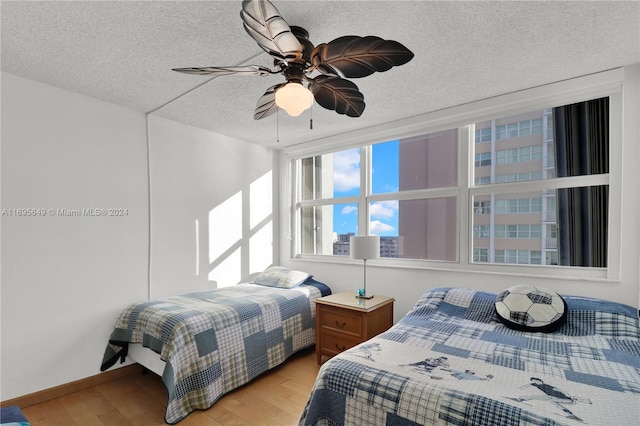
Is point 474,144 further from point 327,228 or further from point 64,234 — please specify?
point 64,234

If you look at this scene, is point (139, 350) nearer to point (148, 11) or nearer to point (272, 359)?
point (272, 359)

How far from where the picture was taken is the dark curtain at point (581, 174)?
2348mm

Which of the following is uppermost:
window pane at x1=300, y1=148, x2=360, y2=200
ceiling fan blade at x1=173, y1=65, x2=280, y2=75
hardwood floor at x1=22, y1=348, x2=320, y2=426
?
ceiling fan blade at x1=173, y1=65, x2=280, y2=75

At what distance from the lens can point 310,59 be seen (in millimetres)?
1604

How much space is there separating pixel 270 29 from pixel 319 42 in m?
0.66

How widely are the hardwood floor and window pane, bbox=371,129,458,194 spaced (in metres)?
2.09

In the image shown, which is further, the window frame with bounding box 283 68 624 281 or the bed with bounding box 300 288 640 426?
the window frame with bounding box 283 68 624 281

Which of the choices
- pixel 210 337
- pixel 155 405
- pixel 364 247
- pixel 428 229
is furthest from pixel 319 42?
pixel 155 405

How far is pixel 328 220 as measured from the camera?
400 cm

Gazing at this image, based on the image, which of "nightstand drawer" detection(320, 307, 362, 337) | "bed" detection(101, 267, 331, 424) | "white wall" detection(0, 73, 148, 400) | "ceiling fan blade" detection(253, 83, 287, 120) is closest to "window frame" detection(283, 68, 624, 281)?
"nightstand drawer" detection(320, 307, 362, 337)

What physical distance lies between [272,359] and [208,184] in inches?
77.0

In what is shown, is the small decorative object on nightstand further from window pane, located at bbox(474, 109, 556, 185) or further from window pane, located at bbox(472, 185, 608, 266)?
window pane, located at bbox(474, 109, 556, 185)

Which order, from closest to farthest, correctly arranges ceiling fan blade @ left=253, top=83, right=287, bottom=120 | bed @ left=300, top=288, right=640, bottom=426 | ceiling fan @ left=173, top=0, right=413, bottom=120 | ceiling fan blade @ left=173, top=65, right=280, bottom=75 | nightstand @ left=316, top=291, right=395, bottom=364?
1. bed @ left=300, top=288, right=640, bottom=426
2. ceiling fan @ left=173, top=0, right=413, bottom=120
3. ceiling fan blade @ left=173, top=65, right=280, bottom=75
4. ceiling fan blade @ left=253, top=83, right=287, bottom=120
5. nightstand @ left=316, top=291, right=395, bottom=364

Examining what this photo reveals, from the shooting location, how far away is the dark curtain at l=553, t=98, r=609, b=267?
2348 mm
